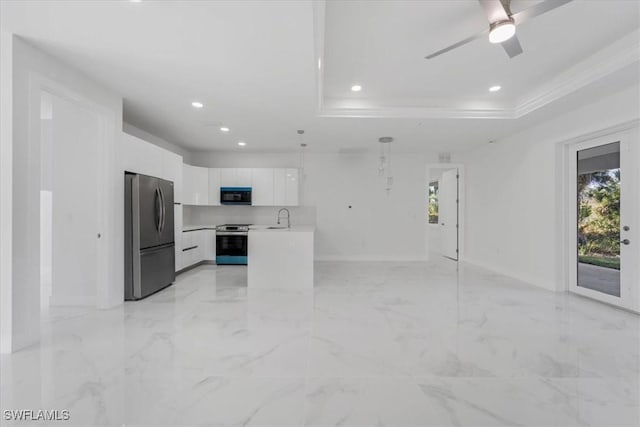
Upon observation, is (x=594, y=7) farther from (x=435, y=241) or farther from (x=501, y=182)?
(x=435, y=241)

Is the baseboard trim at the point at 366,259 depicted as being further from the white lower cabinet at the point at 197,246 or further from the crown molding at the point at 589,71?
the crown molding at the point at 589,71

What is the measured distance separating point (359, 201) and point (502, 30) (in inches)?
188

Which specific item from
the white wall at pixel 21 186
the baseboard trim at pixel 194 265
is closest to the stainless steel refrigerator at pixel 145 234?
the white wall at pixel 21 186

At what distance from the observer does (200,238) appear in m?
5.75

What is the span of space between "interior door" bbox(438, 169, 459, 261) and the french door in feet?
8.88

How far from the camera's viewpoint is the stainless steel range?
586cm

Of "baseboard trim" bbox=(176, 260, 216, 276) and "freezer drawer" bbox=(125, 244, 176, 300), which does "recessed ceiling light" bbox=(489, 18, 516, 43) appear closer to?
"freezer drawer" bbox=(125, 244, 176, 300)

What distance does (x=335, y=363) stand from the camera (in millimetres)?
2125

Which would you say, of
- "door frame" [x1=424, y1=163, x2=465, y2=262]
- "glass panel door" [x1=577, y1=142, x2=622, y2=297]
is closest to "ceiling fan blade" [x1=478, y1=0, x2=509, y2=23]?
"glass panel door" [x1=577, y1=142, x2=622, y2=297]

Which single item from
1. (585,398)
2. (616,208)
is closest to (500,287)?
(616,208)

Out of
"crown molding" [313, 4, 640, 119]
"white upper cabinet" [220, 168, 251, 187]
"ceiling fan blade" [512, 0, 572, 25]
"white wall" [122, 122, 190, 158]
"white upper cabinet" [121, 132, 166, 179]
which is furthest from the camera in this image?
"white upper cabinet" [220, 168, 251, 187]

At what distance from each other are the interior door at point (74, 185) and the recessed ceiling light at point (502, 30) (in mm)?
4078

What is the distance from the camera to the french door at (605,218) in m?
3.25

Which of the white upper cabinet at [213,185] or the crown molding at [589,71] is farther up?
the crown molding at [589,71]
